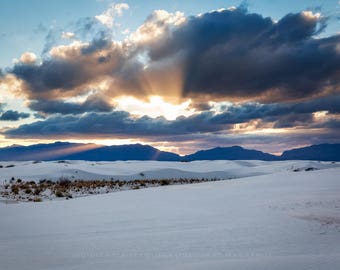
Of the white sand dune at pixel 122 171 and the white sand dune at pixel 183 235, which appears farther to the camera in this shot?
the white sand dune at pixel 122 171

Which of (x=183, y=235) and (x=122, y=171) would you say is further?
(x=122, y=171)

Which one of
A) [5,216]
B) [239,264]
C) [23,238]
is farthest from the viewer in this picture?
[5,216]

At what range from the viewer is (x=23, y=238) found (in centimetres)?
539

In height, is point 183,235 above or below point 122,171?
below

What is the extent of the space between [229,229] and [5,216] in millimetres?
5232

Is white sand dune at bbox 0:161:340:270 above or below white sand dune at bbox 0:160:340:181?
below

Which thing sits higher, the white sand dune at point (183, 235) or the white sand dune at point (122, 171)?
the white sand dune at point (122, 171)

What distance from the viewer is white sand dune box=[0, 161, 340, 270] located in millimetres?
3621

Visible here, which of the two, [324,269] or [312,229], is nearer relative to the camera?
[324,269]

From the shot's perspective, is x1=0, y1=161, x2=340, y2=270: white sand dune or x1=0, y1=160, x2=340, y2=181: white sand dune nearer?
x1=0, y1=161, x2=340, y2=270: white sand dune

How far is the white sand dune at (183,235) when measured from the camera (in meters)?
3.62

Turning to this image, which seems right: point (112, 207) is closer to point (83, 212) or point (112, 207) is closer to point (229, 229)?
point (83, 212)

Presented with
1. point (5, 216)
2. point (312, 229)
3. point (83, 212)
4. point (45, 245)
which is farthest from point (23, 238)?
point (312, 229)

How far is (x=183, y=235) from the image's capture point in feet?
16.3
